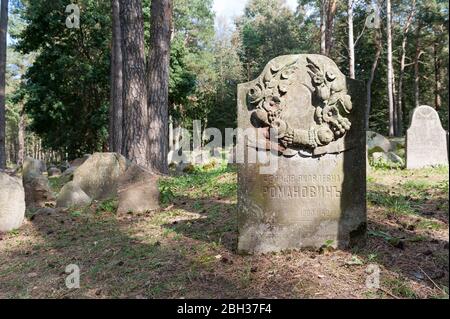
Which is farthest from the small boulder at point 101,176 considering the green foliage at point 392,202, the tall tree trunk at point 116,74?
the green foliage at point 392,202

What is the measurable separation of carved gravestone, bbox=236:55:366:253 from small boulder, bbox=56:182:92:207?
15.7 ft

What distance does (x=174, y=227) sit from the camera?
19.9ft

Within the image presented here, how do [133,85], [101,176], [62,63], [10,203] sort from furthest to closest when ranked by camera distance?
[62,63] < [133,85] < [101,176] < [10,203]

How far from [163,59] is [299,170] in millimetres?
7757

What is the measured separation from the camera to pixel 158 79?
11430 mm

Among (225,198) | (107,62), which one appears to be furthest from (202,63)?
(225,198)

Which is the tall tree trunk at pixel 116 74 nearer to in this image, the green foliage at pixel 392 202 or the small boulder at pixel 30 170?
the small boulder at pixel 30 170

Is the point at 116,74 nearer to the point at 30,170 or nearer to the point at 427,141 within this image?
the point at 30,170

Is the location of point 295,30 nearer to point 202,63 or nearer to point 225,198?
point 202,63

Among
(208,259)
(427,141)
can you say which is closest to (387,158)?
(427,141)

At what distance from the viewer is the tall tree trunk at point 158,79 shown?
442 inches

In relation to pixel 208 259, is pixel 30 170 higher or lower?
higher

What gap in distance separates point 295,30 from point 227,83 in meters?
8.49

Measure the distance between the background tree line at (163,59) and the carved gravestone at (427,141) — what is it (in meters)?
1.95
